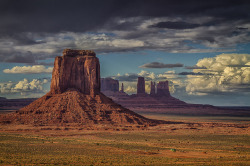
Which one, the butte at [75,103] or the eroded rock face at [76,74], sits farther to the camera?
the eroded rock face at [76,74]

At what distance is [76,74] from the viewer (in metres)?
110

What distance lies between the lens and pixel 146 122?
105m

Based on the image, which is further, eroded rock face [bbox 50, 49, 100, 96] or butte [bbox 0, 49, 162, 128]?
eroded rock face [bbox 50, 49, 100, 96]

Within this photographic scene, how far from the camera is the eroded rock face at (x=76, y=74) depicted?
108 metres

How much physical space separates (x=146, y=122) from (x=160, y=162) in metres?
63.4

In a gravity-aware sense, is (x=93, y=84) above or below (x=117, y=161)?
above

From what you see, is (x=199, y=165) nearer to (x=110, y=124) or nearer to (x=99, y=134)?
(x=99, y=134)

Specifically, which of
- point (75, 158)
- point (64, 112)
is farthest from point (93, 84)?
point (75, 158)

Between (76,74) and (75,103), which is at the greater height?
(76,74)

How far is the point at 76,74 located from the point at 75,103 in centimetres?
1124

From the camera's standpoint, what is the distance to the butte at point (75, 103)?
9844 centimetres

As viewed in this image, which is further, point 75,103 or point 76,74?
point 76,74

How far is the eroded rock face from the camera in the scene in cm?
10812

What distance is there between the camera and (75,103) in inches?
4040
